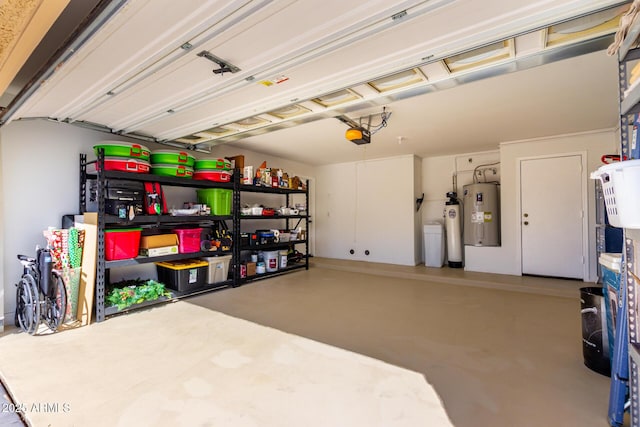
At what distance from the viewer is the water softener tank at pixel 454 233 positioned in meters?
5.64

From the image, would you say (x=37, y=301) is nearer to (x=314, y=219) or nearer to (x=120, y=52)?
(x=120, y=52)

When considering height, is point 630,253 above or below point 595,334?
above

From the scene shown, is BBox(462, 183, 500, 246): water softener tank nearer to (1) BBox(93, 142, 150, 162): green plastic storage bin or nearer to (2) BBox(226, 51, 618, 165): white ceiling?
(2) BBox(226, 51, 618, 165): white ceiling

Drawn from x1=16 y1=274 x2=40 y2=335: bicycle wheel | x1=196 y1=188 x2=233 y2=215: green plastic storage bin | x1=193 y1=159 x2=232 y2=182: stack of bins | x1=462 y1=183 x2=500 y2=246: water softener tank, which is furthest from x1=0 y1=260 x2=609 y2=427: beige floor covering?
x1=462 y1=183 x2=500 y2=246: water softener tank

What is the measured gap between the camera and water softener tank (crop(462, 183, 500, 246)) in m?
5.17

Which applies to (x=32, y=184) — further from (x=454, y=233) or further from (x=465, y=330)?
(x=454, y=233)

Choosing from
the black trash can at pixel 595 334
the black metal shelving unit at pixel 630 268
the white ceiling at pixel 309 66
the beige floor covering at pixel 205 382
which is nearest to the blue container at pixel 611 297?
the black trash can at pixel 595 334

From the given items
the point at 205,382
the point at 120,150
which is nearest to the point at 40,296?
the point at 120,150

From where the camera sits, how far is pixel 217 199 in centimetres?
413

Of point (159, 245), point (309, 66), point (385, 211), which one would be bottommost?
point (159, 245)

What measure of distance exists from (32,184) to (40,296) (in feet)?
3.96

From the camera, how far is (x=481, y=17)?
1566 mm

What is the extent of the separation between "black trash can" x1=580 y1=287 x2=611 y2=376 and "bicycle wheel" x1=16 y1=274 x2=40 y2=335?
4.35m

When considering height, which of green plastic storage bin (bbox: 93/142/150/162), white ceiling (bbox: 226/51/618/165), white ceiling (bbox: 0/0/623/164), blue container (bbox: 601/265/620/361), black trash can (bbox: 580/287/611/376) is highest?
white ceiling (bbox: 226/51/618/165)
